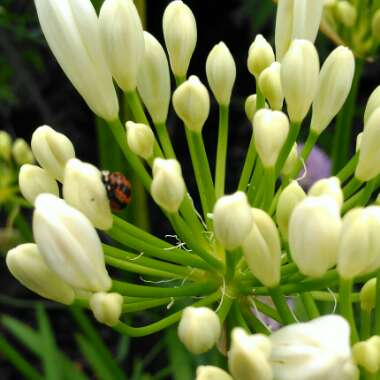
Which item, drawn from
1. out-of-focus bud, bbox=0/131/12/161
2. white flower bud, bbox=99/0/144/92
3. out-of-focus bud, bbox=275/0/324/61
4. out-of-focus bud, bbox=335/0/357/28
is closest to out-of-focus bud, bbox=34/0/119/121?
white flower bud, bbox=99/0/144/92

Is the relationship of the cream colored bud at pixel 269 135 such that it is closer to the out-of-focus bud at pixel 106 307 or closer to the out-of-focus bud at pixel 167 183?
the out-of-focus bud at pixel 167 183

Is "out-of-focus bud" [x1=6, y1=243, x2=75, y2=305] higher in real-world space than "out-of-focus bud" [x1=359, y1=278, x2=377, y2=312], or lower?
higher

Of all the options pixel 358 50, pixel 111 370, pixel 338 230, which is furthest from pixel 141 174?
pixel 111 370

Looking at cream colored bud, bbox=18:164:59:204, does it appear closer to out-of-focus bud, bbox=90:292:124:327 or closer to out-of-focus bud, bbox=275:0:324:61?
out-of-focus bud, bbox=90:292:124:327

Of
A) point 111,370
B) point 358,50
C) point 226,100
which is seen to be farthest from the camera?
point 111,370

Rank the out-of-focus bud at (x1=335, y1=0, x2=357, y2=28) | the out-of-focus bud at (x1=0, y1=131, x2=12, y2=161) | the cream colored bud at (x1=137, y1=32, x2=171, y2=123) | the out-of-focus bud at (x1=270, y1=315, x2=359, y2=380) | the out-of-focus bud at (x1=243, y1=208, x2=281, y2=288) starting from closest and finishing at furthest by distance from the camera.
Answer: the out-of-focus bud at (x1=270, y1=315, x2=359, y2=380) → the out-of-focus bud at (x1=243, y1=208, x2=281, y2=288) → the cream colored bud at (x1=137, y1=32, x2=171, y2=123) → the out-of-focus bud at (x1=335, y1=0, x2=357, y2=28) → the out-of-focus bud at (x1=0, y1=131, x2=12, y2=161)

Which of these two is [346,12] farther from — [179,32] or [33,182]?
[33,182]

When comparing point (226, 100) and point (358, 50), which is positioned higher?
point (358, 50)

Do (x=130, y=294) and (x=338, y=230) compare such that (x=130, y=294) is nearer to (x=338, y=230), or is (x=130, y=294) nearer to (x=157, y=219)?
(x=338, y=230)
